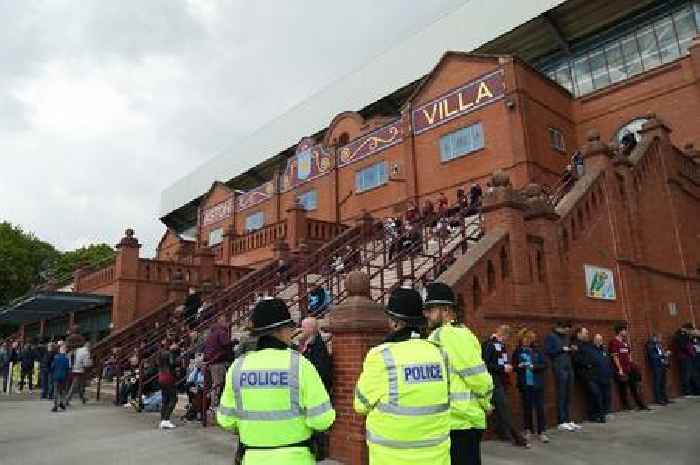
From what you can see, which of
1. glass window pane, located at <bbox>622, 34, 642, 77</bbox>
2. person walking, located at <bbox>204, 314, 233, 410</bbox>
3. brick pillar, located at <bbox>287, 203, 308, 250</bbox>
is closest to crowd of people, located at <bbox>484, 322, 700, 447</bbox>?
person walking, located at <bbox>204, 314, 233, 410</bbox>

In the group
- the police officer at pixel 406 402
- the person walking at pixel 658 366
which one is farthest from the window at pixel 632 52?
the police officer at pixel 406 402

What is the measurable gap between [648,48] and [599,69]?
212cm

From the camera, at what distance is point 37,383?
18562 mm

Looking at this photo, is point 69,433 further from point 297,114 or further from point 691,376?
point 297,114

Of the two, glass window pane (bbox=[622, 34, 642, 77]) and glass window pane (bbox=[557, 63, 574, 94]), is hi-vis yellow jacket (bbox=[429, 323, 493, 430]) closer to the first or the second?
glass window pane (bbox=[622, 34, 642, 77])

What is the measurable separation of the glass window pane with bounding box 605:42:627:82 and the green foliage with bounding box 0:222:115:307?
111 feet

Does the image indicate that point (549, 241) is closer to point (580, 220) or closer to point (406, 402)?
point (580, 220)

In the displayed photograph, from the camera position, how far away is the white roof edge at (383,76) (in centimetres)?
2700

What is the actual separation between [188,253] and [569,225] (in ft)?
55.8

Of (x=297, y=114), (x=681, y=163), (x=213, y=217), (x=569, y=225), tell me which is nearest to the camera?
(x=569, y=225)

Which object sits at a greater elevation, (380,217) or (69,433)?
(380,217)

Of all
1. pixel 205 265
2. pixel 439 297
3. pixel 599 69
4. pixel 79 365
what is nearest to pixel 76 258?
pixel 205 265

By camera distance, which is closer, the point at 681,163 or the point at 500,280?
the point at 500,280

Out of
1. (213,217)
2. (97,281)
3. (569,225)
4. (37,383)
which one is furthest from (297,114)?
(569,225)
